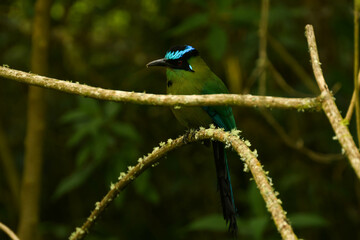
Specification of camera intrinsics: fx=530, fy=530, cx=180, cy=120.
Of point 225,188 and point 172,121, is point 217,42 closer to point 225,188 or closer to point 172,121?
point 172,121

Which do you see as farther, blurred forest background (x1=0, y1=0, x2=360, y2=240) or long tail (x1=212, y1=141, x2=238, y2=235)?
blurred forest background (x1=0, y1=0, x2=360, y2=240)

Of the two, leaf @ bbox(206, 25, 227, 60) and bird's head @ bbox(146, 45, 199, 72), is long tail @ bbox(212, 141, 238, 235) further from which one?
leaf @ bbox(206, 25, 227, 60)

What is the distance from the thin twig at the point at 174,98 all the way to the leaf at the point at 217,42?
7.75ft

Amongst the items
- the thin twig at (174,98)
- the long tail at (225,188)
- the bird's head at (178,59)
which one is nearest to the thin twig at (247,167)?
the thin twig at (174,98)

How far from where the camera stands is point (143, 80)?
4.75 m

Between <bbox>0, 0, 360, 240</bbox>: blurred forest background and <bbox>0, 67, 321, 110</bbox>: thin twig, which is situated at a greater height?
<bbox>0, 0, 360, 240</bbox>: blurred forest background

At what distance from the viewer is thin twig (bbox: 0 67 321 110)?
1.08 m

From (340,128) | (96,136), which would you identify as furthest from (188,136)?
(340,128)

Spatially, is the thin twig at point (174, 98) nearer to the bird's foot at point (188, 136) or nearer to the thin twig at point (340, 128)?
the thin twig at point (340, 128)

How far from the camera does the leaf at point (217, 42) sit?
373 cm

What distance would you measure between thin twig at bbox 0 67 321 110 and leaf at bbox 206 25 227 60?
7.75 ft

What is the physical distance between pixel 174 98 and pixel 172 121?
3583 millimetres

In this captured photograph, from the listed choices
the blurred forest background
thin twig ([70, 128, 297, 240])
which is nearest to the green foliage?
the blurred forest background

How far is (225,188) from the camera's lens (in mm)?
2391
